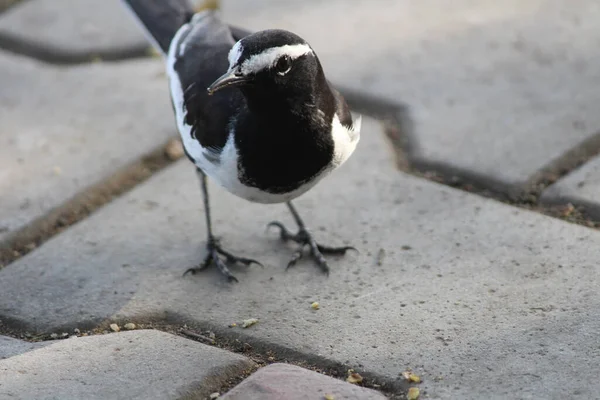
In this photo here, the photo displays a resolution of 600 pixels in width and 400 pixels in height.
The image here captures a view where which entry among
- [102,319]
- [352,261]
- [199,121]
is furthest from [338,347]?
[199,121]

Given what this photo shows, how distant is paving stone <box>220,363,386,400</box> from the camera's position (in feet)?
8.41

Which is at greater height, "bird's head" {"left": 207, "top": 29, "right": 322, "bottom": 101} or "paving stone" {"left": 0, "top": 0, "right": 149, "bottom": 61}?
"bird's head" {"left": 207, "top": 29, "right": 322, "bottom": 101}

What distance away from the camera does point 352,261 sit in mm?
3334

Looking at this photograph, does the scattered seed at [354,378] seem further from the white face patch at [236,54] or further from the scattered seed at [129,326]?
the white face patch at [236,54]

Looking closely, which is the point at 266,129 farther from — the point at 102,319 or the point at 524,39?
the point at 524,39

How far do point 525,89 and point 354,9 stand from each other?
117cm

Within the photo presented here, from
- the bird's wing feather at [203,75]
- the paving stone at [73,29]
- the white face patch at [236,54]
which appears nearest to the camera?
the white face patch at [236,54]

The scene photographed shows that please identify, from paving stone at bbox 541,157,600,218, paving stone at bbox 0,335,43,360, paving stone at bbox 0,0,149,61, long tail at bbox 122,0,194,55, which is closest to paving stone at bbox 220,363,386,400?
paving stone at bbox 0,335,43,360

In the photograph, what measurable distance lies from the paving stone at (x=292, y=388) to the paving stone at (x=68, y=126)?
1.30 m

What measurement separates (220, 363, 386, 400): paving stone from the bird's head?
86 centimetres

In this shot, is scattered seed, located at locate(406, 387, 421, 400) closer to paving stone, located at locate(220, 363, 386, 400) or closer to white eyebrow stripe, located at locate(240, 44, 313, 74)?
paving stone, located at locate(220, 363, 386, 400)

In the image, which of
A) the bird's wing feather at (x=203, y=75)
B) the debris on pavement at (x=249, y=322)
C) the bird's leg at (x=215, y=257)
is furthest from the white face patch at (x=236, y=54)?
the debris on pavement at (x=249, y=322)

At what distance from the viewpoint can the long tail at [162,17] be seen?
13.5 ft

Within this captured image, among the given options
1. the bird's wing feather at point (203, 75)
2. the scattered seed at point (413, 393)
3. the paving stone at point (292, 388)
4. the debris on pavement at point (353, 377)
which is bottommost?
the debris on pavement at point (353, 377)
